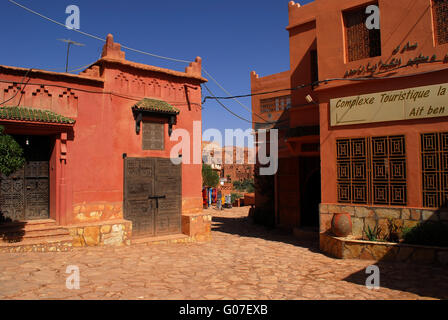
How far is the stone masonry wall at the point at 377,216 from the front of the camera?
852cm

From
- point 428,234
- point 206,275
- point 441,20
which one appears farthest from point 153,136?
point 441,20

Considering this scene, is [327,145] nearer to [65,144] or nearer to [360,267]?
[360,267]

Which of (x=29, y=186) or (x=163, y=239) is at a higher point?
(x=29, y=186)

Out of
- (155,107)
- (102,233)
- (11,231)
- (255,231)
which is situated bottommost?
(255,231)

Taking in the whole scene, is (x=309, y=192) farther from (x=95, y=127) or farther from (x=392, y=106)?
(x=95, y=127)

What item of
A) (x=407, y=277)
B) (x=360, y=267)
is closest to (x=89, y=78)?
(x=360, y=267)

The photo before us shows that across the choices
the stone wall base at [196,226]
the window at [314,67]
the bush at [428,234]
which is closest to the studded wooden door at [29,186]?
the stone wall base at [196,226]

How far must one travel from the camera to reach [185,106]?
470 inches

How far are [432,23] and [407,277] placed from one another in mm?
6311

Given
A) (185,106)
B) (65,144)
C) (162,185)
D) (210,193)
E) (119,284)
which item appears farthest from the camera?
(210,193)

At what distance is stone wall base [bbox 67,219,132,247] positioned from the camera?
30.3 feet

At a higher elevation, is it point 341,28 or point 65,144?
point 341,28

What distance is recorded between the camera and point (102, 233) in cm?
960

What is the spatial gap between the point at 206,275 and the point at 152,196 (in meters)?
4.45
